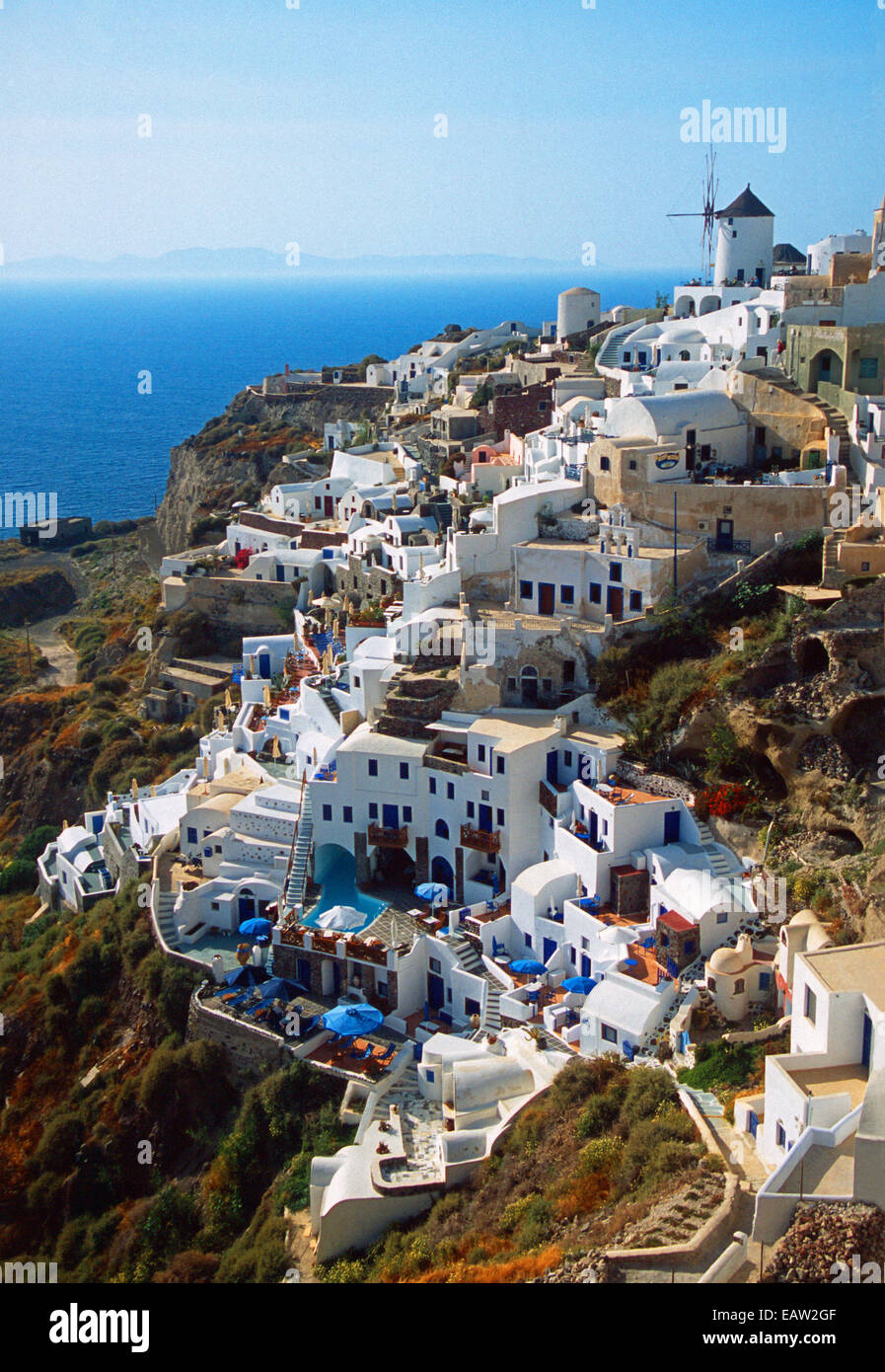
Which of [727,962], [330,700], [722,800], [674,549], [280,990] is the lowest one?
[280,990]

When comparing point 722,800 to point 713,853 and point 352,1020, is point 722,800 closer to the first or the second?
point 713,853

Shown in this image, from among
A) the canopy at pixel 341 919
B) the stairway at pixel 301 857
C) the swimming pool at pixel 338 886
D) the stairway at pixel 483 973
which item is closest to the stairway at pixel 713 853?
the stairway at pixel 483 973

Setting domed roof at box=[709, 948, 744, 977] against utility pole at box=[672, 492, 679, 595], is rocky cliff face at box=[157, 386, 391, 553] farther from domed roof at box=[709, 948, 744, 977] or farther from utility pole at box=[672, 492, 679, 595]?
domed roof at box=[709, 948, 744, 977]

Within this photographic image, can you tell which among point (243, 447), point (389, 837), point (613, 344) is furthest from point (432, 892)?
point (243, 447)

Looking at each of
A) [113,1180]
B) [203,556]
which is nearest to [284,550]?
[203,556]

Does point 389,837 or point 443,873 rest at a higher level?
point 389,837
